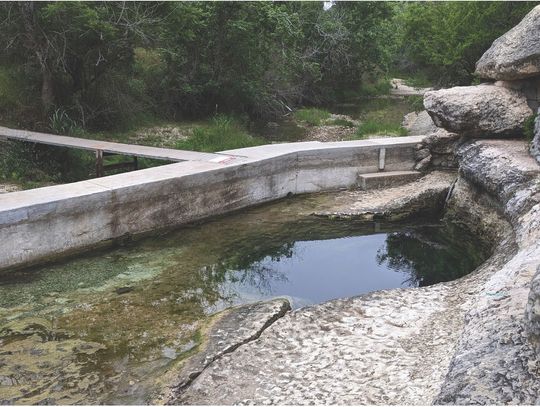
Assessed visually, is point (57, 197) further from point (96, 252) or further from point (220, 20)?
point (220, 20)

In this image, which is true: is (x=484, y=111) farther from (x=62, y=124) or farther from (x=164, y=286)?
(x=62, y=124)

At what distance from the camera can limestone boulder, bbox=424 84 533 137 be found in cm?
971

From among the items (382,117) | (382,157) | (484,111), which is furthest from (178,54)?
(484,111)

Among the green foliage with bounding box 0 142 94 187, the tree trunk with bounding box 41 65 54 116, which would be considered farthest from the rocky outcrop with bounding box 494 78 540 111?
the tree trunk with bounding box 41 65 54 116

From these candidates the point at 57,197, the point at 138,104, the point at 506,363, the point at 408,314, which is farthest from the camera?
the point at 138,104

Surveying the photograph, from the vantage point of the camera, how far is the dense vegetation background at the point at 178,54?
11836mm

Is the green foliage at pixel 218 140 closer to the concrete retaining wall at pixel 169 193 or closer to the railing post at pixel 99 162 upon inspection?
the concrete retaining wall at pixel 169 193

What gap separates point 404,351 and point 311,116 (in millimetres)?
14839

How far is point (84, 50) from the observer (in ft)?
42.0

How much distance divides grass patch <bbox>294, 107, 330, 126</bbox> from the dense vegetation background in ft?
1.51

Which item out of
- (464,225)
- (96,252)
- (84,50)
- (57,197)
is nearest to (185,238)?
(96,252)

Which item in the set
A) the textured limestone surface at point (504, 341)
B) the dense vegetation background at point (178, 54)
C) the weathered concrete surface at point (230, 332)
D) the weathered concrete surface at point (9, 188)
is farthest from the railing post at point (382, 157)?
the weathered concrete surface at point (9, 188)

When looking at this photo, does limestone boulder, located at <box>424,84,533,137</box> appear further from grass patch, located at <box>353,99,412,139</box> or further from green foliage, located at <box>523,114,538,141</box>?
grass patch, located at <box>353,99,412,139</box>

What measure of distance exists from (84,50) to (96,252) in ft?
21.2
